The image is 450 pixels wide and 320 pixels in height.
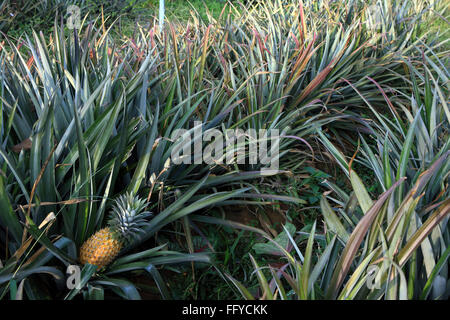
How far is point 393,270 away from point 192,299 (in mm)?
685

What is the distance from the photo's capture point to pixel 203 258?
134 centimetres

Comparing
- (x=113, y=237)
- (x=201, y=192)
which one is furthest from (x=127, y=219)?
(x=201, y=192)

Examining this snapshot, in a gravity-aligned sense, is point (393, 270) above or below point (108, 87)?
below

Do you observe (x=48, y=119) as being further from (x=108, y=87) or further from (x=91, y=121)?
(x=108, y=87)

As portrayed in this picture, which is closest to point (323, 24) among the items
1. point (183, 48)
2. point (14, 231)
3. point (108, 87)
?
point (183, 48)

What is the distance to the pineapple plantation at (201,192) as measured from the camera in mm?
1151

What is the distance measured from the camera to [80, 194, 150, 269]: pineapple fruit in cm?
126

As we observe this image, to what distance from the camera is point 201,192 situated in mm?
1803

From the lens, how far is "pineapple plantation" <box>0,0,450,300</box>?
3.78 ft

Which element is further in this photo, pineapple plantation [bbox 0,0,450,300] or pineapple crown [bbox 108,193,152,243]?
pineapple crown [bbox 108,193,152,243]

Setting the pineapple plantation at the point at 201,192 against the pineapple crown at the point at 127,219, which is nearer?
the pineapple plantation at the point at 201,192

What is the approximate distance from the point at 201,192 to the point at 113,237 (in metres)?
0.59
